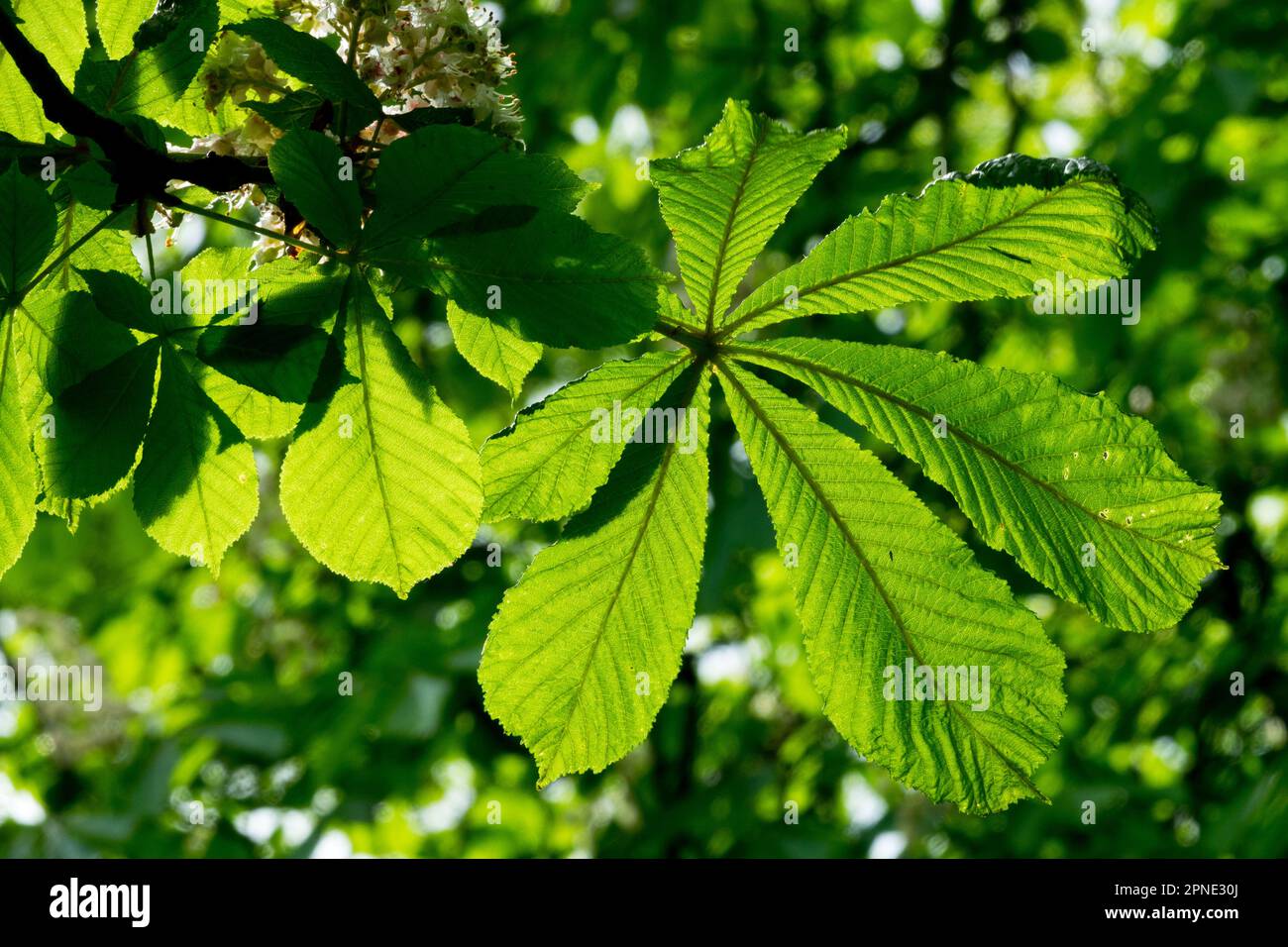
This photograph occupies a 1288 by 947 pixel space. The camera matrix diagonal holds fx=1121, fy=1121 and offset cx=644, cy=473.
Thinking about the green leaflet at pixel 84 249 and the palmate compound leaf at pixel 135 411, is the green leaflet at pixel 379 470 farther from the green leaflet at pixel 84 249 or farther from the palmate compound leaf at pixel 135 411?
the green leaflet at pixel 84 249

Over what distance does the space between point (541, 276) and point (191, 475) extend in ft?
1.21

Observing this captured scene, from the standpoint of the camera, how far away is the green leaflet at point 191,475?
0.93 metres

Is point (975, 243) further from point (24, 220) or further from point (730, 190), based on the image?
point (24, 220)

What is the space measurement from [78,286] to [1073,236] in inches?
34.8

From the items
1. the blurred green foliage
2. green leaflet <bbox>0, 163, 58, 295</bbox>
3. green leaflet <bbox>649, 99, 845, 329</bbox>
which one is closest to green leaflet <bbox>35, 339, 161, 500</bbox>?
green leaflet <bbox>0, 163, 58, 295</bbox>

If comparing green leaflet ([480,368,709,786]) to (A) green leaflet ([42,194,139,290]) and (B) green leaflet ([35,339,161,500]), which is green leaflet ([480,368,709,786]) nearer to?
(B) green leaflet ([35,339,161,500])

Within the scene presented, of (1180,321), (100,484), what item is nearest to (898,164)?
(1180,321)

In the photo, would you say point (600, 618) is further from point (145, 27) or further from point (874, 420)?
point (145, 27)

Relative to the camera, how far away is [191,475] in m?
0.97

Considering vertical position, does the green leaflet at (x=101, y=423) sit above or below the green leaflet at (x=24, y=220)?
below

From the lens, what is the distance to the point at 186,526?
1002mm

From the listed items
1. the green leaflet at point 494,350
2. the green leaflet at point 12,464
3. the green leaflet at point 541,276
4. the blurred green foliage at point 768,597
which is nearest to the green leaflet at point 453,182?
the green leaflet at point 541,276

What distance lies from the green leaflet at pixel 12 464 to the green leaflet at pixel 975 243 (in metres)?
0.60

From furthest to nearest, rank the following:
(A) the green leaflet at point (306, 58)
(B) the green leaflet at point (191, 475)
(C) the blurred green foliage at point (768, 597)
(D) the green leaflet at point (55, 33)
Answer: (C) the blurred green foliage at point (768, 597) → (D) the green leaflet at point (55, 33) → (B) the green leaflet at point (191, 475) → (A) the green leaflet at point (306, 58)
